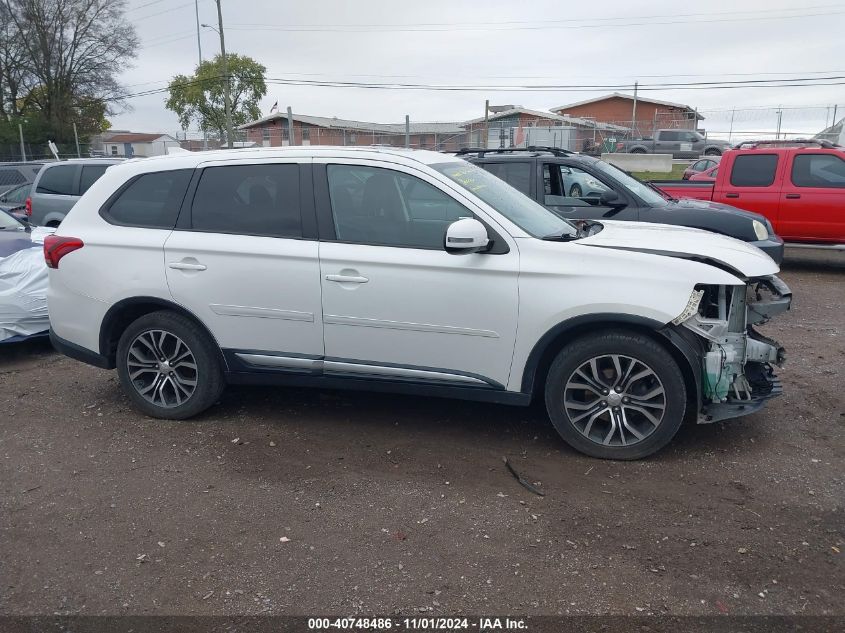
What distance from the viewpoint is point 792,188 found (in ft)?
36.1

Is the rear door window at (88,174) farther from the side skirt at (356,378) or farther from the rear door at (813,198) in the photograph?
Result: the rear door at (813,198)

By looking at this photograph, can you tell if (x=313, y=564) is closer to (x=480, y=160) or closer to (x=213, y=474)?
(x=213, y=474)

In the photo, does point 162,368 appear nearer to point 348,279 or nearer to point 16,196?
point 348,279

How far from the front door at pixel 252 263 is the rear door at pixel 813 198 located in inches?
342

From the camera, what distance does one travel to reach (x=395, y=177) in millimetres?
4777

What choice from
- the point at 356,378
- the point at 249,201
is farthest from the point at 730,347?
the point at 249,201

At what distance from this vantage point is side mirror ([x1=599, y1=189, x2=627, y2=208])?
27.3ft

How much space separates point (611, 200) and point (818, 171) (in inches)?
179

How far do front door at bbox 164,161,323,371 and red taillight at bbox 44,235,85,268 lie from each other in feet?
2.50

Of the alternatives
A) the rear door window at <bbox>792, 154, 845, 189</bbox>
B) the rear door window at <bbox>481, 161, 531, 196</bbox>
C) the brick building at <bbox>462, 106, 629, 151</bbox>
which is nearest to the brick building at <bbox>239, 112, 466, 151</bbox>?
the brick building at <bbox>462, 106, 629, 151</bbox>

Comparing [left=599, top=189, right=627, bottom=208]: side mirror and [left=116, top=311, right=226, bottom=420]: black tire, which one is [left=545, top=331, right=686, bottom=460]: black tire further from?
[left=599, top=189, right=627, bottom=208]: side mirror

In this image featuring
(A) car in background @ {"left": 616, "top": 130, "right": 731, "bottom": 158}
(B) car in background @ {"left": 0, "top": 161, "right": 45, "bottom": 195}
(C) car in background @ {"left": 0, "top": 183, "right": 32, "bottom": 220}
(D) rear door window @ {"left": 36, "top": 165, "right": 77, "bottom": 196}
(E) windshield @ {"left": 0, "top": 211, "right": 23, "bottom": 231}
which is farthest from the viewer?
(A) car in background @ {"left": 616, "top": 130, "right": 731, "bottom": 158}

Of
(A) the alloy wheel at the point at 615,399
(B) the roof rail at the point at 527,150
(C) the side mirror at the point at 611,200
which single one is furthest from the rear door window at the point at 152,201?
(C) the side mirror at the point at 611,200

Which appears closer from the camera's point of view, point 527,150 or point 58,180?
point 527,150
